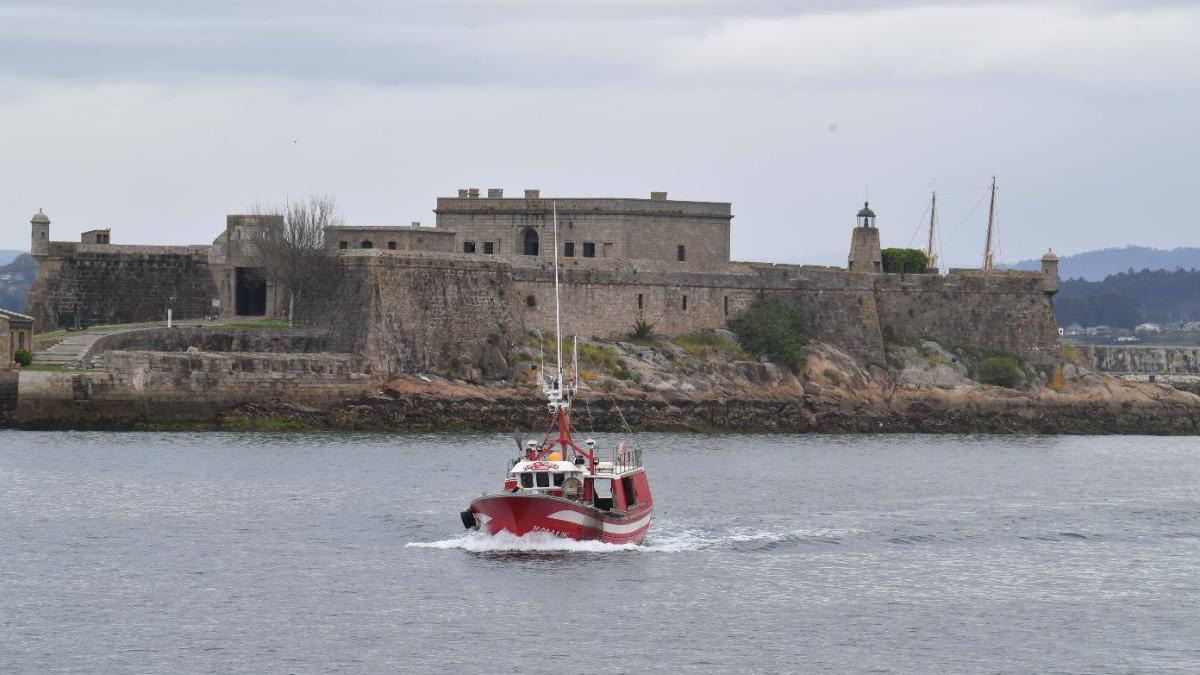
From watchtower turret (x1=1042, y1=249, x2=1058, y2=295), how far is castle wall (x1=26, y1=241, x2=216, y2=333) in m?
32.6

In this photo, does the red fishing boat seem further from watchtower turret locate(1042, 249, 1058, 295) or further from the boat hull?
watchtower turret locate(1042, 249, 1058, 295)

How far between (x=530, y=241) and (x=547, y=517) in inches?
1525

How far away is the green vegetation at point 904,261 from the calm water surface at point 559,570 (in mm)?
25650

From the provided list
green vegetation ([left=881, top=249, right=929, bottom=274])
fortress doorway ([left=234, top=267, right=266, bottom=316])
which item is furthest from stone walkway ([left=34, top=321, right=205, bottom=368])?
green vegetation ([left=881, top=249, right=929, bottom=274])

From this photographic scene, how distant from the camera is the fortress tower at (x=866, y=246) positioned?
88.1 metres

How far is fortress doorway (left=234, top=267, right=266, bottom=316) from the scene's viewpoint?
3083 inches

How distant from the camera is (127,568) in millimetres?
42906

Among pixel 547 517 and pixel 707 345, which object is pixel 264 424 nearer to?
pixel 707 345

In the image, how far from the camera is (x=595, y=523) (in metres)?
45.1

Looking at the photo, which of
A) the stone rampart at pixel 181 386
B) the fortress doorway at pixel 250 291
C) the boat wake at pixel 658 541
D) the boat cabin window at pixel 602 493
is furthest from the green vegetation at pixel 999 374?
the boat cabin window at pixel 602 493

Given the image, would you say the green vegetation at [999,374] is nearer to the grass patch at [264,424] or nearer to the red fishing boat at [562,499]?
the grass patch at [264,424]

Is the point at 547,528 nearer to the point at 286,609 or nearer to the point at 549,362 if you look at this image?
the point at 286,609

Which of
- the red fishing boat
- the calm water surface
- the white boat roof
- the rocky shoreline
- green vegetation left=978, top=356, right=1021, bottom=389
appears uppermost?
green vegetation left=978, top=356, right=1021, bottom=389

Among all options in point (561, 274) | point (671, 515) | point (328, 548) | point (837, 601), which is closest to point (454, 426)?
point (561, 274)
